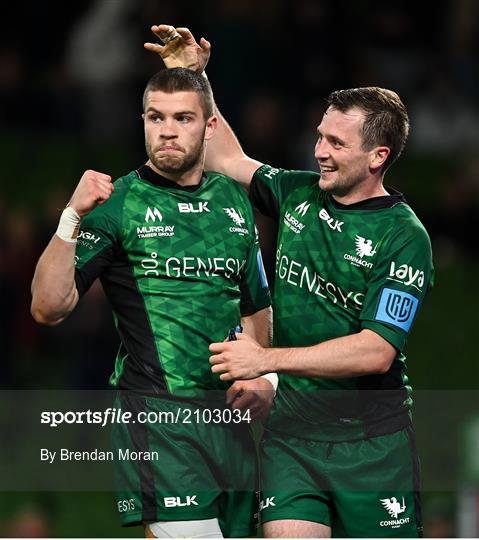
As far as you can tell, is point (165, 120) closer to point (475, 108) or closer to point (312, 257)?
point (312, 257)

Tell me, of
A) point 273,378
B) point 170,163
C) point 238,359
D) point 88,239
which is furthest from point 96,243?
point 273,378

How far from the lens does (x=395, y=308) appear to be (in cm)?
657

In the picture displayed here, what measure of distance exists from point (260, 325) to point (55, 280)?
1.16 meters

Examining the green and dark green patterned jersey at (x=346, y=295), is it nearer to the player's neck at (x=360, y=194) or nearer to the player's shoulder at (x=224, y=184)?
the player's neck at (x=360, y=194)

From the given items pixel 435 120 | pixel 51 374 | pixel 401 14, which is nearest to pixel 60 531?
pixel 51 374

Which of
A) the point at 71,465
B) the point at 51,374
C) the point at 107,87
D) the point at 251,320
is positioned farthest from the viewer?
the point at 107,87

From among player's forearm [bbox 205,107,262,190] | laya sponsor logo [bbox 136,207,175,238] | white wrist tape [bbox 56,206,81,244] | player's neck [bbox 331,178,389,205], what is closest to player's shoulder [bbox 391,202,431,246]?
player's neck [bbox 331,178,389,205]

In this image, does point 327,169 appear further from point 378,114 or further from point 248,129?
point 248,129

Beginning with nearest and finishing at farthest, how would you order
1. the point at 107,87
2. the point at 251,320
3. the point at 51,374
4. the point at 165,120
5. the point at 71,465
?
the point at 165,120 < the point at 251,320 < the point at 71,465 < the point at 51,374 < the point at 107,87

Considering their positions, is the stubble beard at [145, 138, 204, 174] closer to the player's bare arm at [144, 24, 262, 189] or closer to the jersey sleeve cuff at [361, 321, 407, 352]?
the player's bare arm at [144, 24, 262, 189]

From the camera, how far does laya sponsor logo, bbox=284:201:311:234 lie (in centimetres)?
689

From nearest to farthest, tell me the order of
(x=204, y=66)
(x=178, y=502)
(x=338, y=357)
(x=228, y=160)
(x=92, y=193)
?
(x=92, y=193) → (x=178, y=502) → (x=338, y=357) → (x=204, y=66) → (x=228, y=160)

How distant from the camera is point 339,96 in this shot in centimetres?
685

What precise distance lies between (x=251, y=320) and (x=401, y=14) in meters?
8.86
